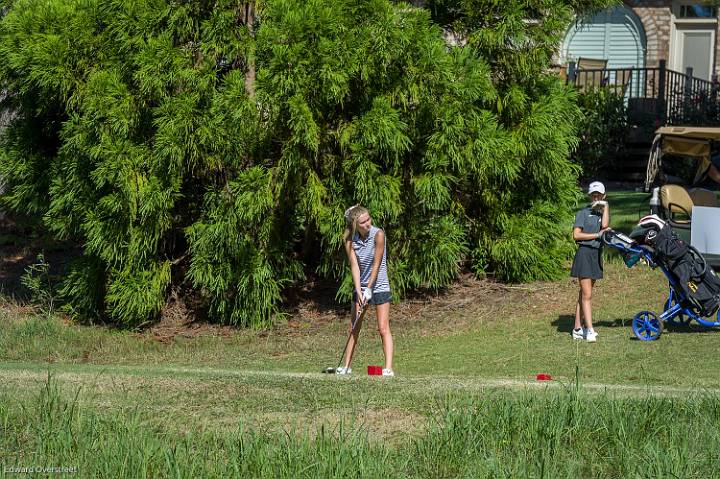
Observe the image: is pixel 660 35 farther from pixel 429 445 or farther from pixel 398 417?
pixel 429 445

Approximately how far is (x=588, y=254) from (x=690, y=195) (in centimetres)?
428

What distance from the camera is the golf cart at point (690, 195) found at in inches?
546

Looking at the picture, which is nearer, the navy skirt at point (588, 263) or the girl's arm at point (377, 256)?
the girl's arm at point (377, 256)

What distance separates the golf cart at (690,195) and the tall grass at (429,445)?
713 centimetres

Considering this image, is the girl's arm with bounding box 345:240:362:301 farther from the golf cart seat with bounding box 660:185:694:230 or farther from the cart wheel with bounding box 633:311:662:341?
the golf cart seat with bounding box 660:185:694:230

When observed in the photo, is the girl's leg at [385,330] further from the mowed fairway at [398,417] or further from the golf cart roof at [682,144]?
the golf cart roof at [682,144]

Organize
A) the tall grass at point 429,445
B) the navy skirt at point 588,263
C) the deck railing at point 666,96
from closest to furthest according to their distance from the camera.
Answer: the tall grass at point 429,445
the navy skirt at point 588,263
the deck railing at point 666,96

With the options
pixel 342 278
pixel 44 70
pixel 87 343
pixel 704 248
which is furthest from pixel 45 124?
pixel 704 248

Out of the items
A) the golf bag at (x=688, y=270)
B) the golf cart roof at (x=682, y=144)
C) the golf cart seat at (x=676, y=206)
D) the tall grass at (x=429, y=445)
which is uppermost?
the golf cart roof at (x=682, y=144)

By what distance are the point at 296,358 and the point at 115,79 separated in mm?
4301

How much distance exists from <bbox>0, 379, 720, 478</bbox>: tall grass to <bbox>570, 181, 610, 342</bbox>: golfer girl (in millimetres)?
4618

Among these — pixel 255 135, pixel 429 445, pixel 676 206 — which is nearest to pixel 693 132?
pixel 676 206

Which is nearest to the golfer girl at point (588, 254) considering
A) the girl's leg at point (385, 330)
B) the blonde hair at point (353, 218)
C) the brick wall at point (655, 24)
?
the girl's leg at point (385, 330)

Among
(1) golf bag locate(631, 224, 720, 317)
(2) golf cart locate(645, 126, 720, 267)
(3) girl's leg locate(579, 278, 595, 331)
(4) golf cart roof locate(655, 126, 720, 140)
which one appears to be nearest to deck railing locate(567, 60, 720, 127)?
(2) golf cart locate(645, 126, 720, 267)
